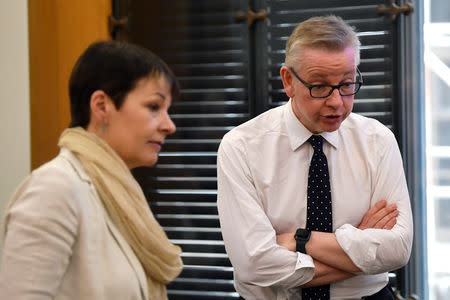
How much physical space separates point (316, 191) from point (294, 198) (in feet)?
0.27

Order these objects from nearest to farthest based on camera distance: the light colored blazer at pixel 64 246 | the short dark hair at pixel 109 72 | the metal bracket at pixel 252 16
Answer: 1. the light colored blazer at pixel 64 246
2. the short dark hair at pixel 109 72
3. the metal bracket at pixel 252 16

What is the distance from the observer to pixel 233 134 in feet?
7.34

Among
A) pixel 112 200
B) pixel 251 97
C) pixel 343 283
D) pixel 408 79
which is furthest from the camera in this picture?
pixel 251 97

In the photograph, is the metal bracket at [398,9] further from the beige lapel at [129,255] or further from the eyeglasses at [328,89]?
the beige lapel at [129,255]

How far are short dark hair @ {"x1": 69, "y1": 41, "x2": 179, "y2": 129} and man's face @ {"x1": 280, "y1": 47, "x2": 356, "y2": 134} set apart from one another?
803 millimetres

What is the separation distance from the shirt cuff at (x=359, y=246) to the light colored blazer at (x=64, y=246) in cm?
84

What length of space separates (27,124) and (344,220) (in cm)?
175

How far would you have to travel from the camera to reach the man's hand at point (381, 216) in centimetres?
209

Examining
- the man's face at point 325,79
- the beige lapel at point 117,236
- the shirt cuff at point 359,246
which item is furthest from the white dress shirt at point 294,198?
the beige lapel at point 117,236

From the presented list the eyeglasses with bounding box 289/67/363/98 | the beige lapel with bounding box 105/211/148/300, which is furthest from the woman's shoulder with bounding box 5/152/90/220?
the eyeglasses with bounding box 289/67/363/98

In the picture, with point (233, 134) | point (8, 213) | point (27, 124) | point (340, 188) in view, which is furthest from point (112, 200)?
point (27, 124)

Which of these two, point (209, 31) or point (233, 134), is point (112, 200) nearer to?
point (233, 134)

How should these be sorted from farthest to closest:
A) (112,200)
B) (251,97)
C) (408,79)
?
1. (251,97)
2. (408,79)
3. (112,200)

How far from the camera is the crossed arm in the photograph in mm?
2029
